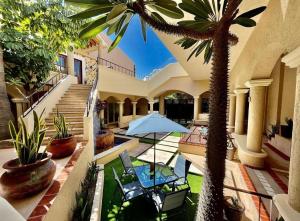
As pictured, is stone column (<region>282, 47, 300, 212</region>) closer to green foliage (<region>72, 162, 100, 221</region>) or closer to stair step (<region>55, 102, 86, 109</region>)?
green foliage (<region>72, 162, 100, 221</region>)

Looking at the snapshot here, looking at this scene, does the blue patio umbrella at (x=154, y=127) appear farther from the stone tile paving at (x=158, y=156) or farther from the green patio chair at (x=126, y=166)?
the stone tile paving at (x=158, y=156)

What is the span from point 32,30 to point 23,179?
490 cm

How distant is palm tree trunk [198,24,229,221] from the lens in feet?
5.48

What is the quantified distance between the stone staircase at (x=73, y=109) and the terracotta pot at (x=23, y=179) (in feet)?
10.4

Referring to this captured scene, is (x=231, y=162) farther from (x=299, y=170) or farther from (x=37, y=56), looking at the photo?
(x=37, y=56)

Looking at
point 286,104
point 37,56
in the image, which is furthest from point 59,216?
point 286,104

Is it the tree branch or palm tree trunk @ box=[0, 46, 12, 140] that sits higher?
the tree branch

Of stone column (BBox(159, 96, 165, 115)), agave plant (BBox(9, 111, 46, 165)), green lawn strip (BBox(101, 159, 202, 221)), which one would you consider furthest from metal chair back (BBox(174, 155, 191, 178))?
stone column (BBox(159, 96, 165, 115))

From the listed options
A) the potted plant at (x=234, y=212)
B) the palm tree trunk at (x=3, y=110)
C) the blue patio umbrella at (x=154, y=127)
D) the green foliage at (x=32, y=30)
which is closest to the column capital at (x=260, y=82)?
the blue patio umbrella at (x=154, y=127)

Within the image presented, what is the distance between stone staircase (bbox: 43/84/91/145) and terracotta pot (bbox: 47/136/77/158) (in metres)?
1.40

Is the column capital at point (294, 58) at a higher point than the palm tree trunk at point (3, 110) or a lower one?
higher

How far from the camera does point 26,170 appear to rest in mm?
2447

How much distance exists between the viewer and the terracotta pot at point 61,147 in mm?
4133

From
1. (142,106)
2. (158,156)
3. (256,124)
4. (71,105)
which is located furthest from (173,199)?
(142,106)
